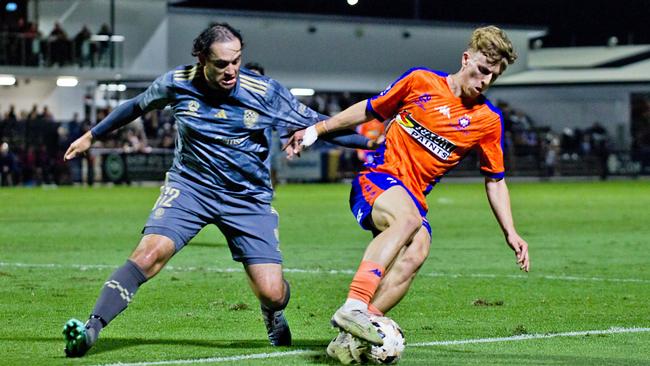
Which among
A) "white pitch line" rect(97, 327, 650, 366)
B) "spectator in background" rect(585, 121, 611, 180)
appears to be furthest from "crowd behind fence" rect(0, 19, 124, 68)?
"white pitch line" rect(97, 327, 650, 366)

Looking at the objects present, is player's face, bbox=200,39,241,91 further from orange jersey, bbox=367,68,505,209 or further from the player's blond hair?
the player's blond hair

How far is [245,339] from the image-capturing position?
9.14 meters

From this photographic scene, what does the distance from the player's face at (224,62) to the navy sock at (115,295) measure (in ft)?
4.16

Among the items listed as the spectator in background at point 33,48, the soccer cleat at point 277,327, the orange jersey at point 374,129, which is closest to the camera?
the soccer cleat at point 277,327

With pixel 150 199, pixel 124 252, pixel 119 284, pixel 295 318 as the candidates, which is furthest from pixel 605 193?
pixel 119 284

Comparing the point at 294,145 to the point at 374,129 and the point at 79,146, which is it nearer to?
the point at 79,146

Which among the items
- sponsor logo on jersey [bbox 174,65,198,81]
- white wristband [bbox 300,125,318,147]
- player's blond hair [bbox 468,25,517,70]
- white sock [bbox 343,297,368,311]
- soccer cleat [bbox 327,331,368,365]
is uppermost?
player's blond hair [bbox 468,25,517,70]

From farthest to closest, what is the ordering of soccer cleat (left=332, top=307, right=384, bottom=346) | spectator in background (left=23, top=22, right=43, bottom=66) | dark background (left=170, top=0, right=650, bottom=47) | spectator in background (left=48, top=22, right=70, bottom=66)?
1. dark background (left=170, top=0, right=650, bottom=47)
2. spectator in background (left=48, top=22, right=70, bottom=66)
3. spectator in background (left=23, top=22, right=43, bottom=66)
4. soccer cleat (left=332, top=307, right=384, bottom=346)

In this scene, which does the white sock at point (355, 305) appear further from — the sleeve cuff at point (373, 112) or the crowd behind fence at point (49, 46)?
the crowd behind fence at point (49, 46)

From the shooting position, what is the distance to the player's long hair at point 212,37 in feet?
26.7

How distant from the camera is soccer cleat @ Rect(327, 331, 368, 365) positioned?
25.3 feet

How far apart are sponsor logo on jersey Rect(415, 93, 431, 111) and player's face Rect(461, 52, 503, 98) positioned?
0.84 ft

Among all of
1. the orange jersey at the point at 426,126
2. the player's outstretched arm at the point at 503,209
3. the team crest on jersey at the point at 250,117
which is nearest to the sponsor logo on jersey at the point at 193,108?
the team crest on jersey at the point at 250,117

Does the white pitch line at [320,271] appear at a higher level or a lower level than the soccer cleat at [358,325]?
lower
